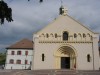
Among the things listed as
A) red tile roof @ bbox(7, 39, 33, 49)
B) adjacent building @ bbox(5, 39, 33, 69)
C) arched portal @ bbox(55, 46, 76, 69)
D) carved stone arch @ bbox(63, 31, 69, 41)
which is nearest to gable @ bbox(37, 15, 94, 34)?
carved stone arch @ bbox(63, 31, 69, 41)

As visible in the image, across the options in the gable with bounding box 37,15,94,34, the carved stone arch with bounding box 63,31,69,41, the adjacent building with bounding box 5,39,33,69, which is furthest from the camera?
the adjacent building with bounding box 5,39,33,69

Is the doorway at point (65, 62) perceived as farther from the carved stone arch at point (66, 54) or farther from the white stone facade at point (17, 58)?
the white stone facade at point (17, 58)

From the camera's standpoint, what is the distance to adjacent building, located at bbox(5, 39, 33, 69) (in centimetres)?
6328

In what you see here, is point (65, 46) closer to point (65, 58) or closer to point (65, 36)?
point (65, 36)

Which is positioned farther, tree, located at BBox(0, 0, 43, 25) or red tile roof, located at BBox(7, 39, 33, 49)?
red tile roof, located at BBox(7, 39, 33, 49)

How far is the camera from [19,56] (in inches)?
2542

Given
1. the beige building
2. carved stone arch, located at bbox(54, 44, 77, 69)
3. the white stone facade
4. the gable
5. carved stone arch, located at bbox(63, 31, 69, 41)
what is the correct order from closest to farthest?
1. the beige building
2. carved stone arch, located at bbox(54, 44, 77, 69)
3. carved stone arch, located at bbox(63, 31, 69, 41)
4. the gable
5. the white stone facade

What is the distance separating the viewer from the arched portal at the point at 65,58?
146ft

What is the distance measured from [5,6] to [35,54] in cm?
3562

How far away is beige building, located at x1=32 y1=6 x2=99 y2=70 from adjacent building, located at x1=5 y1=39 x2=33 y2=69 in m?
20.1

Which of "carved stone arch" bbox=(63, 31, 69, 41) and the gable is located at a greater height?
the gable

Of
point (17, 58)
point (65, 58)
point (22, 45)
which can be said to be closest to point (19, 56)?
point (17, 58)

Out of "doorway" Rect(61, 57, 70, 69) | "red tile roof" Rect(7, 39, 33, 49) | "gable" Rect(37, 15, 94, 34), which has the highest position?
"gable" Rect(37, 15, 94, 34)

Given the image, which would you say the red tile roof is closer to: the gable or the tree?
the gable
